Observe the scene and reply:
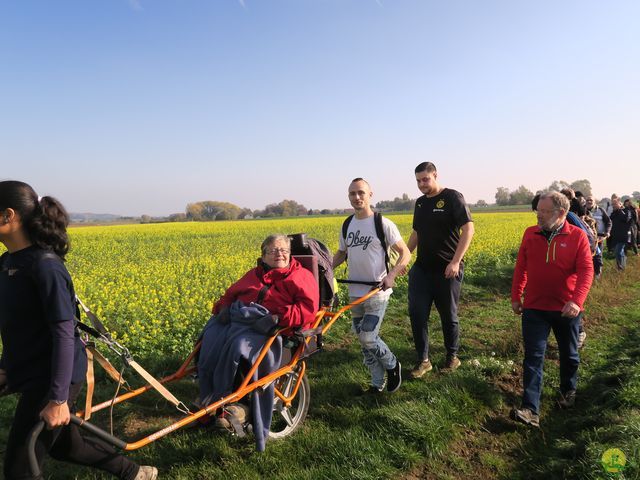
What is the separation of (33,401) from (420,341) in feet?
13.1

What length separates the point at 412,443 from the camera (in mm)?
3461

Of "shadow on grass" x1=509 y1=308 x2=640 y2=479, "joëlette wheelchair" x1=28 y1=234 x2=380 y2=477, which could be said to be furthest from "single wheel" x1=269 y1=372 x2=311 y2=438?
"shadow on grass" x1=509 y1=308 x2=640 y2=479

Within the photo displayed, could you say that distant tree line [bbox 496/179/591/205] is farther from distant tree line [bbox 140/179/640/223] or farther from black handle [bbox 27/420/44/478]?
black handle [bbox 27/420/44/478]

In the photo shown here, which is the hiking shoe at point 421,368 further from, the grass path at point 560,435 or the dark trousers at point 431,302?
the grass path at point 560,435

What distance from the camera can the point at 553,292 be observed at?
3969 mm

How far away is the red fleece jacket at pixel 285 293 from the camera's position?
344cm

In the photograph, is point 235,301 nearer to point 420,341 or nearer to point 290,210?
point 420,341

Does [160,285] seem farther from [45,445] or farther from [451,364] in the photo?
[45,445]

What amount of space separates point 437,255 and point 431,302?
0.60m

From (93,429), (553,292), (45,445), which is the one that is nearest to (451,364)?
(553,292)

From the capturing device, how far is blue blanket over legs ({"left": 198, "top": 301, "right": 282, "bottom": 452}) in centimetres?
314

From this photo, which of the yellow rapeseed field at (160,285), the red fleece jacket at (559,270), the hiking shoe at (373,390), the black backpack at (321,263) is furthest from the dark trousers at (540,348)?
the yellow rapeseed field at (160,285)

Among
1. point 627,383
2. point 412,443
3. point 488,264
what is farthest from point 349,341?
point 488,264

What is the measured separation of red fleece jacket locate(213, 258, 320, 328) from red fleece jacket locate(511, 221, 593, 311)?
2.26 metres
